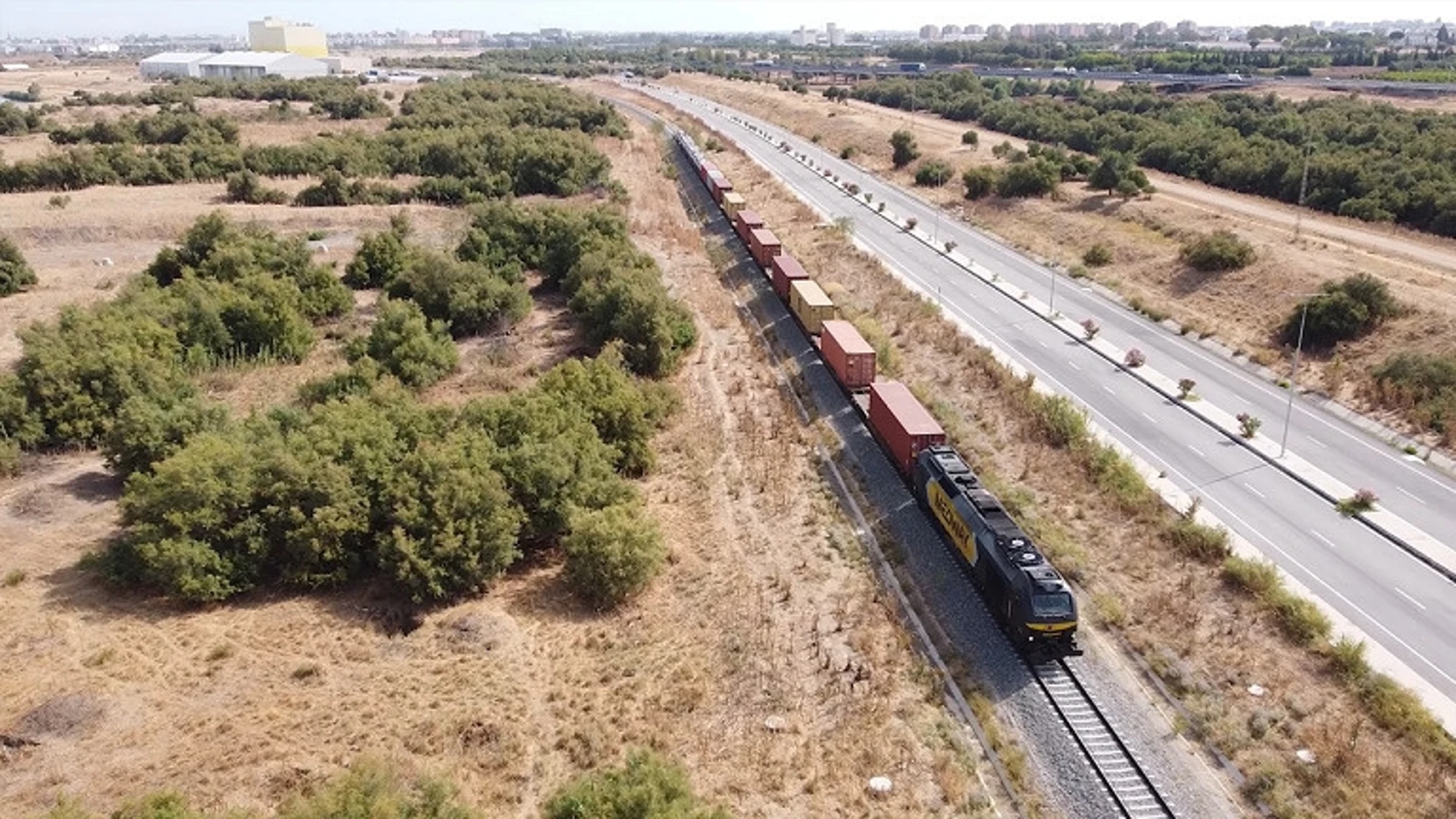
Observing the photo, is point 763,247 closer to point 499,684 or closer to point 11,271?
point 499,684

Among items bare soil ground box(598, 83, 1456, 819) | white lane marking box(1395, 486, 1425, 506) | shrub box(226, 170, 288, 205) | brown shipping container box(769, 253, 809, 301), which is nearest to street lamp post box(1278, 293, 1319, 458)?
white lane marking box(1395, 486, 1425, 506)

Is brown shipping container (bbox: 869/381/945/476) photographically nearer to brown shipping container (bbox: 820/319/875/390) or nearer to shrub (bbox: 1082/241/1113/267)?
brown shipping container (bbox: 820/319/875/390)

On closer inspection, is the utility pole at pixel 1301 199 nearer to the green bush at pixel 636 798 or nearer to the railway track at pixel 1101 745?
the railway track at pixel 1101 745

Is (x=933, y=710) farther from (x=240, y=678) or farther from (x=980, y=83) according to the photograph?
(x=980, y=83)

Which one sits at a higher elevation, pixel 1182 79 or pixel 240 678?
pixel 1182 79

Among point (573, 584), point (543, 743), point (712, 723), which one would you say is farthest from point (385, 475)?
point (712, 723)

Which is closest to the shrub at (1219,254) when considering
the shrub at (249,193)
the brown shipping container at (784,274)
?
the brown shipping container at (784,274)
